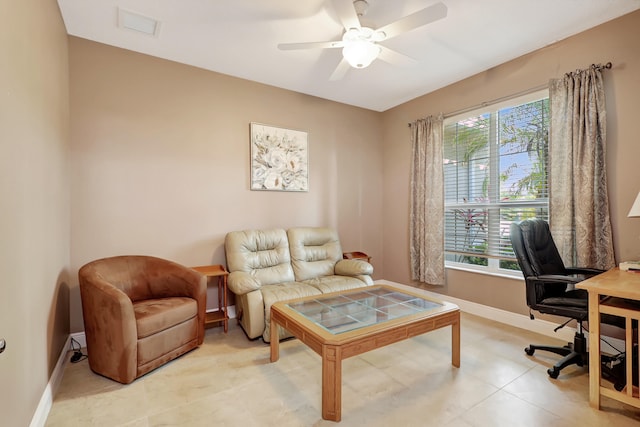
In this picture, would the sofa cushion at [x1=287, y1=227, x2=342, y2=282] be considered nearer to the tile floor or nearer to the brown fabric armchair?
the tile floor

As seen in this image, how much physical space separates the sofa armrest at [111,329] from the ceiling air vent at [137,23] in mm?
2094

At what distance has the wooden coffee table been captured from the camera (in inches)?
66.3

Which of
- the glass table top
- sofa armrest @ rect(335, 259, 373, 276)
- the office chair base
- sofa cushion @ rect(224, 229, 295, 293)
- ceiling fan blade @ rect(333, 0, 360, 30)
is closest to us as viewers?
ceiling fan blade @ rect(333, 0, 360, 30)

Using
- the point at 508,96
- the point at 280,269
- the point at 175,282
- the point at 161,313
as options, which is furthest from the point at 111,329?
the point at 508,96

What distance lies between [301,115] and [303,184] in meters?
0.92

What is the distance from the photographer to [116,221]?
2803 mm

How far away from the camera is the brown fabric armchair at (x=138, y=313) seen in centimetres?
202

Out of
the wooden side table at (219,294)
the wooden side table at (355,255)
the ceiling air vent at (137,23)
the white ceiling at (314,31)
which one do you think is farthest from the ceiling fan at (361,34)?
the wooden side table at (355,255)

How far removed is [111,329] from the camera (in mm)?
2016

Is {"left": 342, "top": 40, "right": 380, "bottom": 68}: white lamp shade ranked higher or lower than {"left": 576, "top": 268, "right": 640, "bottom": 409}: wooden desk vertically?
higher

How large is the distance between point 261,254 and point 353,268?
1.06m

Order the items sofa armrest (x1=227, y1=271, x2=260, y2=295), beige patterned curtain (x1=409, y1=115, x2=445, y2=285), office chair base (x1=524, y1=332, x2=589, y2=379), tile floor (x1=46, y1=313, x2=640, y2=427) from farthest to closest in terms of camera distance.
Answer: beige patterned curtain (x1=409, y1=115, x2=445, y2=285) < sofa armrest (x1=227, y1=271, x2=260, y2=295) < office chair base (x1=524, y1=332, x2=589, y2=379) < tile floor (x1=46, y1=313, x2=640, y2=427)

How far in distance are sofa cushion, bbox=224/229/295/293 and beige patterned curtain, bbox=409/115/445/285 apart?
70.0 inches

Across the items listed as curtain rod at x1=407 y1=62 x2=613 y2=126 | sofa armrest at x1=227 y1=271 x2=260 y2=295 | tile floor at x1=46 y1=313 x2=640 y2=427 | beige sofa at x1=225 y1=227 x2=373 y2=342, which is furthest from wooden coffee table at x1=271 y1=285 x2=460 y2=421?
curtain rod at x1=407 y1=62 x2=613 y2=126
